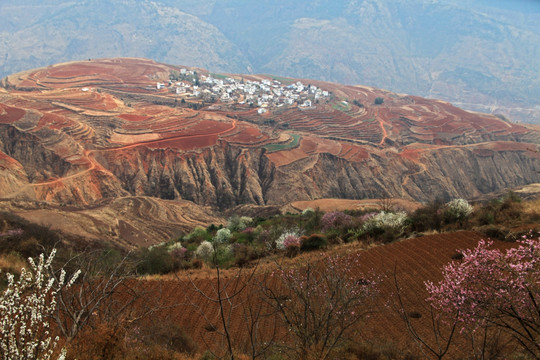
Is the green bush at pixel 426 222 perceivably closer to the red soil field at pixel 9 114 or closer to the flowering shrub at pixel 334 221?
the flowering shrub at pixel 334 221

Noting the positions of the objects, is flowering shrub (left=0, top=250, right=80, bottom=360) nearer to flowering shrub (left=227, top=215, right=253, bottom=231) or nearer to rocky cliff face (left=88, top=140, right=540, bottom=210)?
flowering shrub (left=227, top=215, right=253, bottom=231)

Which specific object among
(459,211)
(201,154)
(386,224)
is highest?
(459,211)

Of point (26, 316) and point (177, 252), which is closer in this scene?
point (26, 316)

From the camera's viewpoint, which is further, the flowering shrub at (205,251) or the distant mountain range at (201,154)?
the distant mountain range at (201,154)

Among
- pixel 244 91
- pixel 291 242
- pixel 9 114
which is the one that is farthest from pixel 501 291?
pixel 244 91

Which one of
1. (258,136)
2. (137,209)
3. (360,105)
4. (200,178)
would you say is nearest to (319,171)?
(258,136)

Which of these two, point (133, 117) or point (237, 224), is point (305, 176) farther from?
point (133, 117)

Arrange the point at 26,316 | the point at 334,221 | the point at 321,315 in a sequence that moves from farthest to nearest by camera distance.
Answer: the point at 334,221 → the point at 321,315 → the point at 26,316

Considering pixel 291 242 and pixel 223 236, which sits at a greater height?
pixel 291 242

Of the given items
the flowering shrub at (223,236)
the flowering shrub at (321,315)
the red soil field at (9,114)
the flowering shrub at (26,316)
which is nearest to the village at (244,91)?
the red soil field at (9,114)
